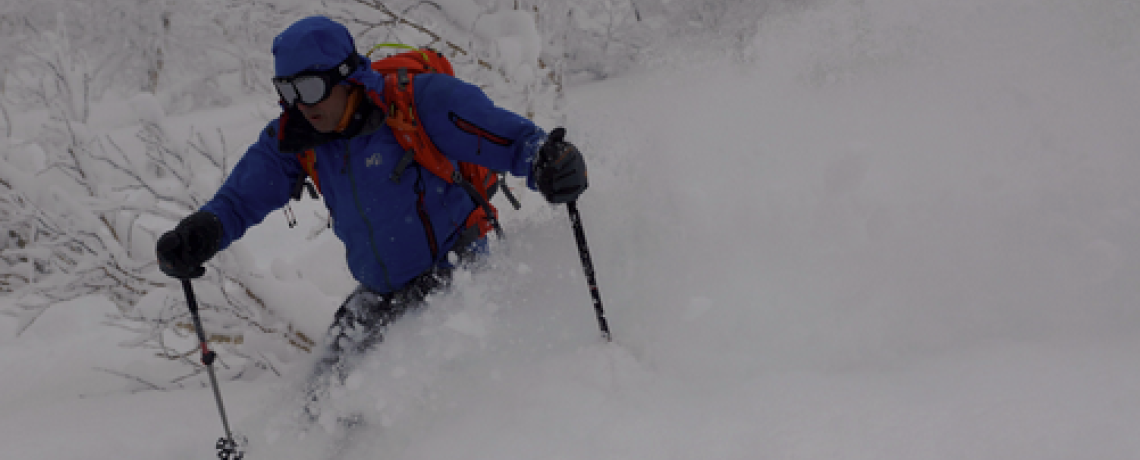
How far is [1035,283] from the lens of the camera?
2281mm

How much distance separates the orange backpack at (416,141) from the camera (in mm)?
2268

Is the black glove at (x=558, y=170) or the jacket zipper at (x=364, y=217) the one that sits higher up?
the jacket zipper at (x=364, y=217)

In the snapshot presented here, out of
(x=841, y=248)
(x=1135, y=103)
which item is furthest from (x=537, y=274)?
(x=1135, y=103)

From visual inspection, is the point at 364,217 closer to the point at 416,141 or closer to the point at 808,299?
the point at 416,141

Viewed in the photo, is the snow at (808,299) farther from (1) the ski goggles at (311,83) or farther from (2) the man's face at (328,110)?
(1) the ski goggles at (311,83)

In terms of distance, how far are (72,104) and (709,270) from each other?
431 cm

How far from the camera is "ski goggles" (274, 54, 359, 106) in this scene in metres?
2.10

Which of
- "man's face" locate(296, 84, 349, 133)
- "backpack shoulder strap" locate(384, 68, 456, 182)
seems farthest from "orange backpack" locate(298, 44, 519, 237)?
"man's face" locate(296, 84, 349, 133)

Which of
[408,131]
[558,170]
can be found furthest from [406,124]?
[558,170]

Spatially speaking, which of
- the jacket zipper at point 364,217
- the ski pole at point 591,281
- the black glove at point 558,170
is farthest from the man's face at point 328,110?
the ski pole at point 591,281

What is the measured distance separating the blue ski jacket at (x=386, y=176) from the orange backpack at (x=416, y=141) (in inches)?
1.3

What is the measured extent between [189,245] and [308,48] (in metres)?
0.90

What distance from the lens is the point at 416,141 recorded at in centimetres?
229

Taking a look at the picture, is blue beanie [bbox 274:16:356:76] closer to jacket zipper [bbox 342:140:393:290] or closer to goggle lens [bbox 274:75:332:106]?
goggle lens [bbox 274:75:332:106]
